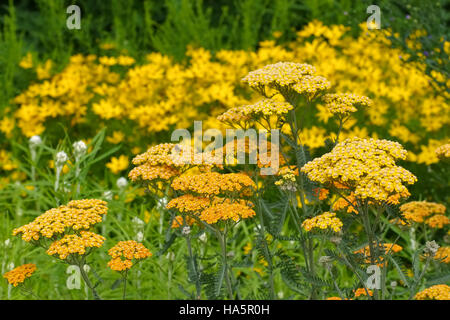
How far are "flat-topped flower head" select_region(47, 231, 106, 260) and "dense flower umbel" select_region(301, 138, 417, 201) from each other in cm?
81

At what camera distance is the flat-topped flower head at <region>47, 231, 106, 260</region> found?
2.07 meters

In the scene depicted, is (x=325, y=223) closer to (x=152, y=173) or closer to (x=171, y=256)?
(x=152, y=173)

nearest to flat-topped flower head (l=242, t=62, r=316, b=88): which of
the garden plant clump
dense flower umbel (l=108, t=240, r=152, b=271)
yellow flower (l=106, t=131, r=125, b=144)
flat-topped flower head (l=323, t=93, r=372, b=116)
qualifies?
the garden plant clump

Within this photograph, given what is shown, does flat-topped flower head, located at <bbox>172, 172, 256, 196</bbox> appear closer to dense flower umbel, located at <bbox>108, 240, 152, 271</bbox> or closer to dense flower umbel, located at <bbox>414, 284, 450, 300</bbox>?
dense flower umbel, located at <bbox>108, 240, 152, 271</bbox>

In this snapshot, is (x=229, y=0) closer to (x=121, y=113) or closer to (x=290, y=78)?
(x=121, y=113)

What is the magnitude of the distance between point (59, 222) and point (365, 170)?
1108 millimetres

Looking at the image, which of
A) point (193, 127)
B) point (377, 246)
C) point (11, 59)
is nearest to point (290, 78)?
point (377, 246)

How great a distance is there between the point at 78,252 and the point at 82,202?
0.30m

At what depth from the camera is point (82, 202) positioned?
2.39 meters

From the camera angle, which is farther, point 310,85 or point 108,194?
point 108,194

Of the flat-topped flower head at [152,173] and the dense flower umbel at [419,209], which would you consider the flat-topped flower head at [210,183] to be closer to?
the flat-topped flower head at [152,173]

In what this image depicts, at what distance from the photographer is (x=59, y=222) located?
218 cm

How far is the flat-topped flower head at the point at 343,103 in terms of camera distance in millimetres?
2443

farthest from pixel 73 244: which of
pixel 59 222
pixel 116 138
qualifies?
pixel 116 138
